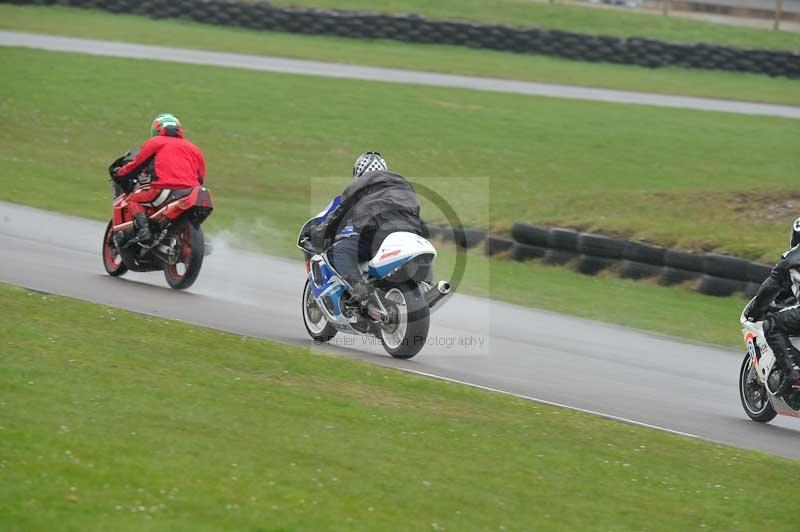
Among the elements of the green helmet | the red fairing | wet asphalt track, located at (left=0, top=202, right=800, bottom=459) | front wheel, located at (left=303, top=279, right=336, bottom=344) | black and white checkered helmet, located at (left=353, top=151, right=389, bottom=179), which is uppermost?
black and white checkered helmet, located at (left=353, top=151, right=389, bottom=179)

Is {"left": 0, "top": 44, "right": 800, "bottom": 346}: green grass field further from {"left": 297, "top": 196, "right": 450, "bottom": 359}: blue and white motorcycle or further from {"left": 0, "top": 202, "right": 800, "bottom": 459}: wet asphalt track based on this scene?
{"left": 297, "top": 196, "right": 450, "bottom": 359}: blue and white motorcycle

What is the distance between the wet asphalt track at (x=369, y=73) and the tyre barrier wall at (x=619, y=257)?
503 inches

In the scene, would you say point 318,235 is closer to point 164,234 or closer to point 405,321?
point 405,321

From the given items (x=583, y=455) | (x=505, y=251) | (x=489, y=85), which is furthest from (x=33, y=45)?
(x=583, y=455)

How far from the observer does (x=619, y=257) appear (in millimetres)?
17188

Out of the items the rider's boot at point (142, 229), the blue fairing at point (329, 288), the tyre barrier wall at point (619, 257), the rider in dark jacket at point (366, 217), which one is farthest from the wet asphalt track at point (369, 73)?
the rider in dark jacket at point (366, 217)

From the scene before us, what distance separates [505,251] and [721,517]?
11385 mm

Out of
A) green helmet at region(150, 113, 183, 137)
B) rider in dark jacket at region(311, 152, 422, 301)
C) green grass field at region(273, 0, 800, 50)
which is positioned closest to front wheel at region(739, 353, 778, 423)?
rider in dark jacket at region(311, 152, 422, 301)

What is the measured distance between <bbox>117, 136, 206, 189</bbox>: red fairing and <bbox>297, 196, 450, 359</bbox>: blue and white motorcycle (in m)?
2.59

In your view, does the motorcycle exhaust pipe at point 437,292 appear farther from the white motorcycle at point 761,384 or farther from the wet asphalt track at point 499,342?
the white motorcycle at point 761,384

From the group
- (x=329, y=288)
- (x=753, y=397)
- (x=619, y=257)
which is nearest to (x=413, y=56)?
(x=619, y=257)

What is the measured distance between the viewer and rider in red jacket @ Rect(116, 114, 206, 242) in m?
13.1

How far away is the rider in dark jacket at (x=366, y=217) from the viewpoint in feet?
33.8

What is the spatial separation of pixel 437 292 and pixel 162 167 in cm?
447
